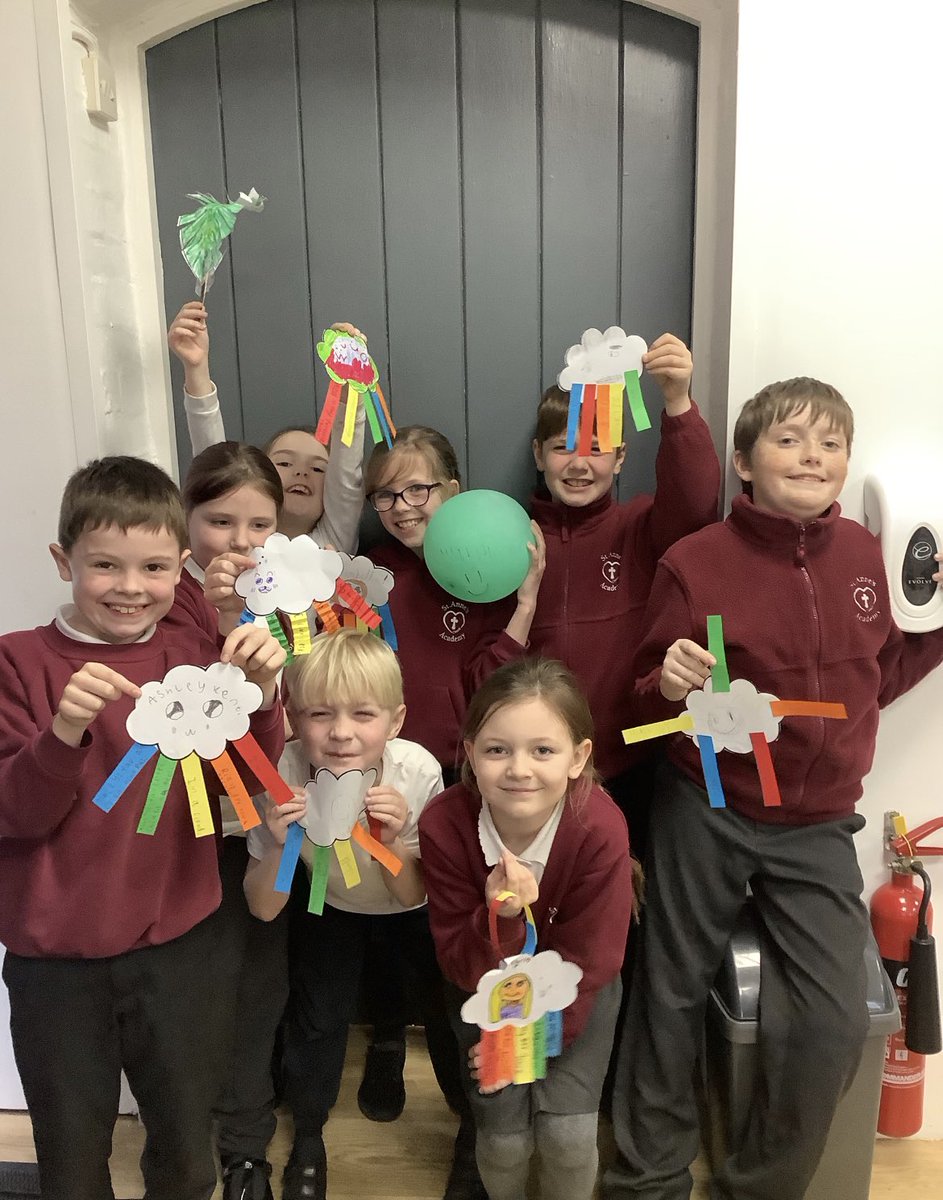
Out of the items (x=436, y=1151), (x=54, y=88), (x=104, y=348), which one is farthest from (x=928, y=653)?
(x=54, y=88)

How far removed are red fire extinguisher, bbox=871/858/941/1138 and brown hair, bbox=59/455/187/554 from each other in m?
1.36

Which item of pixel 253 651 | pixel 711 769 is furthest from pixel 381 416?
pixel 711 769

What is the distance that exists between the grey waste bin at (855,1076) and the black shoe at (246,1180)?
79 centimetres

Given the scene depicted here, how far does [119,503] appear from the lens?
4.02 feet

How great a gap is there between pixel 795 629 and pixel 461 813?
0.60m

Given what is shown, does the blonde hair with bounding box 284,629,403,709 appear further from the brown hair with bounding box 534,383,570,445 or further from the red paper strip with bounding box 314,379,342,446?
the brown hair with bounding box 534,383,570,445

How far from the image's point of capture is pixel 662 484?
157 centimetres

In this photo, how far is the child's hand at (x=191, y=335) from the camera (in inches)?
62.6

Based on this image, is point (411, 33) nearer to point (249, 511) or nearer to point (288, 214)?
point (288, 214)

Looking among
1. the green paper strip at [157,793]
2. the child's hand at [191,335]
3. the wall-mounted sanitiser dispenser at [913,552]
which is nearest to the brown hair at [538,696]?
the green paper strip at [157,793]

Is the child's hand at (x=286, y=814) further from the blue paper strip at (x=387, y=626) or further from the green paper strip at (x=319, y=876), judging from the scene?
the blue paper strip at (x=387, y=626)

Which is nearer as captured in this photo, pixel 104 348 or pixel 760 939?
pixel 760 939

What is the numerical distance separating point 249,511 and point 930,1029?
4.80ft

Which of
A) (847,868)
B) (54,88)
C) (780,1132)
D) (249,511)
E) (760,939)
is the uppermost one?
(54,88)
